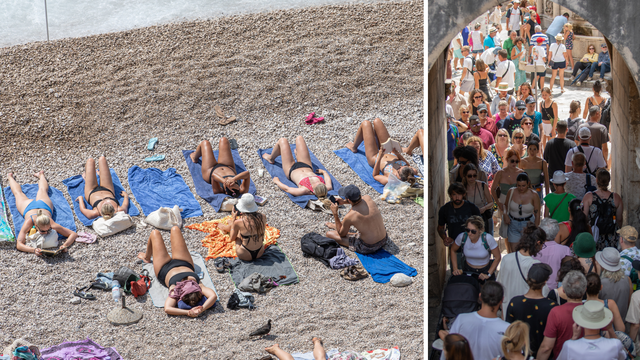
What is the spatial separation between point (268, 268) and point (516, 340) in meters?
4.23

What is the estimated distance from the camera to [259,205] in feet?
31.1

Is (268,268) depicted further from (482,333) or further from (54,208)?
(482,333)

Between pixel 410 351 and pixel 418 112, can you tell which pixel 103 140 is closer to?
pixel 418 112

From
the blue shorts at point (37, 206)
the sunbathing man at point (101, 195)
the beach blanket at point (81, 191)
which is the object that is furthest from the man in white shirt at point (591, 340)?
the blue shorts at point (37, 206)

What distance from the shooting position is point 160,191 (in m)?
9.98

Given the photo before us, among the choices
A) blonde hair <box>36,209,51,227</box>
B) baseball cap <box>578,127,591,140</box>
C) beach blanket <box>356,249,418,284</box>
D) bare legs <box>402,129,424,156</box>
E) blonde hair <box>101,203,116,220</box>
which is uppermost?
baseball cap <box>578,127,591,140</box>

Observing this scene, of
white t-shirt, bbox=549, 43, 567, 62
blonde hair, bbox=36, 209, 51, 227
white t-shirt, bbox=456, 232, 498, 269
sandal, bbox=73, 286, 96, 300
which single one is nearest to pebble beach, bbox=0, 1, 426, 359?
sandal, bbox=73, 286, 96, 300

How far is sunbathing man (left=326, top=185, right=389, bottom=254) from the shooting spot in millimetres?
7988

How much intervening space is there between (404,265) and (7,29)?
12580mm

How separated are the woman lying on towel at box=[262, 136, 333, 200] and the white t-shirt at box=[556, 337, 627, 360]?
5.25 meters

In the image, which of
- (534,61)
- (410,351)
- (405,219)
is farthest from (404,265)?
(534,61)

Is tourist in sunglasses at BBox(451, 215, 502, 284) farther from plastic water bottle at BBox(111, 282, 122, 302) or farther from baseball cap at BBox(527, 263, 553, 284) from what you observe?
plastic water bottle at BBox(111, 282, 122, 302)

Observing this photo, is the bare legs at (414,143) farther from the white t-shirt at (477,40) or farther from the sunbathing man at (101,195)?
the white t-shirt at (477,40)

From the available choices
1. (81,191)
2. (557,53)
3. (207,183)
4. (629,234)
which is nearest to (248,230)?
(207,183)
